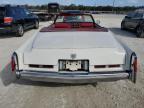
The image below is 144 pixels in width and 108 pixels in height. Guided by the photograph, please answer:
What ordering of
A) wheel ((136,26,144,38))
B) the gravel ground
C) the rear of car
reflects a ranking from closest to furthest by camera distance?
the gravel ground → the rear of car → wheel ((136,26,144,38))

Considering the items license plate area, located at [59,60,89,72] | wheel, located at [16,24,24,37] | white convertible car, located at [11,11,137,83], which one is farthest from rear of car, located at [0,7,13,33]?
license plate area, located at [59,60,89,72]

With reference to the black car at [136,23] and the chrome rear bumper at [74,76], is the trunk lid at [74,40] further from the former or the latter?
the black car at [136,23]

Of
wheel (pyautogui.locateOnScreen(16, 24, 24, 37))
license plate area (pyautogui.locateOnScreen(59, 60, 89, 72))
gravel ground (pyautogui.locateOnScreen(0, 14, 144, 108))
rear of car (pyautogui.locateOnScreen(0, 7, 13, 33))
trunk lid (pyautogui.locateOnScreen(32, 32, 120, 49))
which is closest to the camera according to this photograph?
gravel ground (pyautogui.locateOnScreen(0, 14, 144, 108))

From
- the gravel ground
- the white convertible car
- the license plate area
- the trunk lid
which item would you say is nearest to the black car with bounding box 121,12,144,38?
the gravel ground

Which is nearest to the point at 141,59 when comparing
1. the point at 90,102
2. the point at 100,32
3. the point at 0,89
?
the point at 100,32

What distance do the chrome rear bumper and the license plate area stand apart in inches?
4.1

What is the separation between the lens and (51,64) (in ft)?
15.4

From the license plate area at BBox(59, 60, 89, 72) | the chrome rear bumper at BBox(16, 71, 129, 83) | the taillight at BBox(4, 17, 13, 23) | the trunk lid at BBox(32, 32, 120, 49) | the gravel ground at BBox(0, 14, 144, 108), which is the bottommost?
the gravel ground at BBox(0, 14, 144, 108)

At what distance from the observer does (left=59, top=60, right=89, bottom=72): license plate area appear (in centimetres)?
468

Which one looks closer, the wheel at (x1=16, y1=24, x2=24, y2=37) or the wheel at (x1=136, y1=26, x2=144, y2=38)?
the wheel at (x1=16, y1=24, x2=24, y2=37)

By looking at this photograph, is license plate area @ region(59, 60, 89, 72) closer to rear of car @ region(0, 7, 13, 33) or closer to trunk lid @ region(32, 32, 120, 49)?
trunk lid @ region(32, 32, 120, 49)

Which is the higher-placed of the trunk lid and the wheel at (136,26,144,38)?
the trunk lid

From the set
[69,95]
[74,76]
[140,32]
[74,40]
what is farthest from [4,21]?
[74,76]

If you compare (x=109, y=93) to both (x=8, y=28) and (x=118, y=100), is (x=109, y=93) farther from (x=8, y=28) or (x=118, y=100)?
(x=8, y=28)
